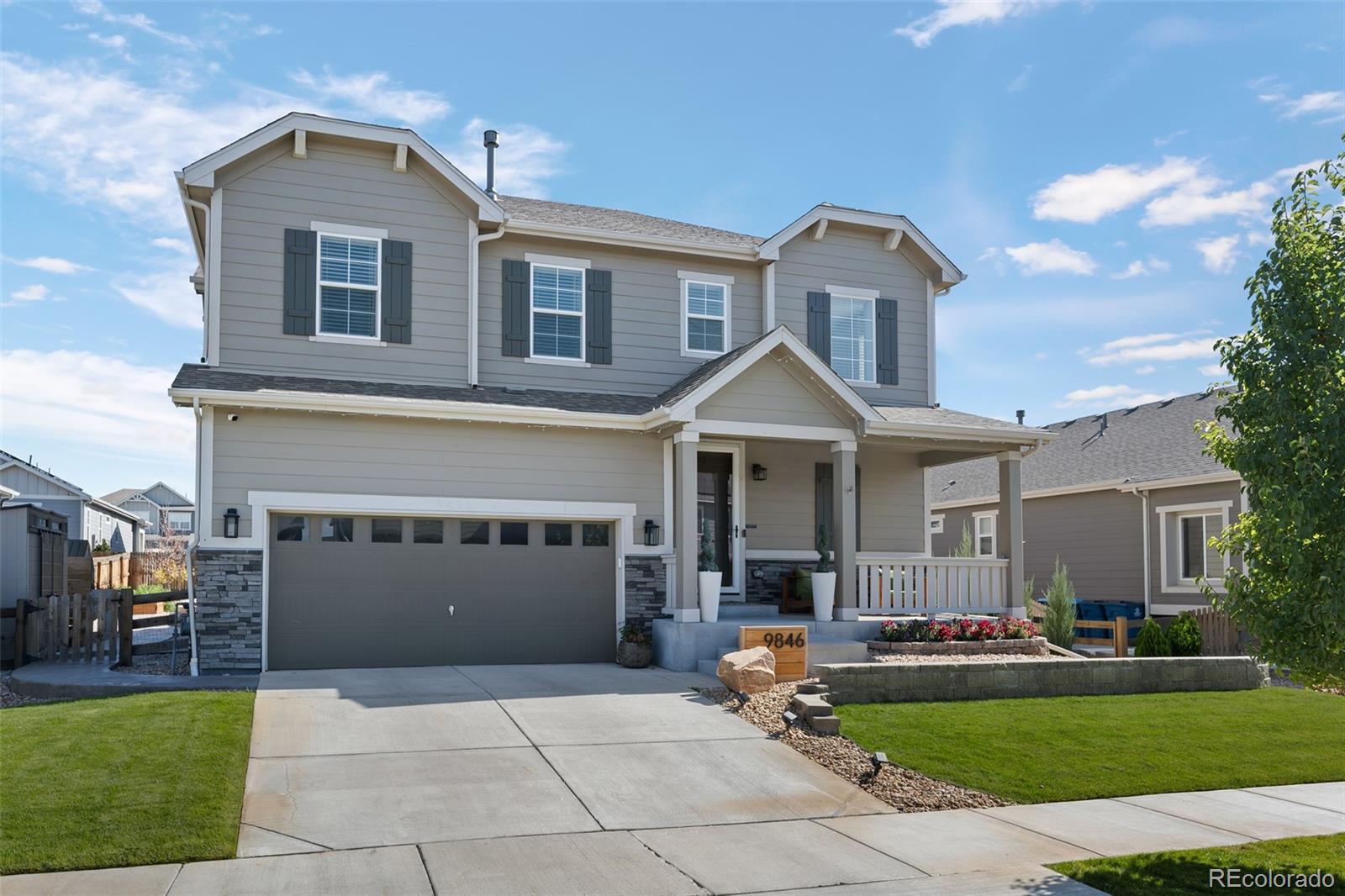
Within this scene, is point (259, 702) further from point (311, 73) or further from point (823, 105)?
point (823, 105)

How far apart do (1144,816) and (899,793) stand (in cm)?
186

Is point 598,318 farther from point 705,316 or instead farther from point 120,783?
point 120,783

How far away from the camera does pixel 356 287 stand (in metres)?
15.1

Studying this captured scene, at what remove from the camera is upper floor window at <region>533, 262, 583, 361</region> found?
16.3 meters

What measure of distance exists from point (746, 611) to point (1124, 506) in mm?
10341

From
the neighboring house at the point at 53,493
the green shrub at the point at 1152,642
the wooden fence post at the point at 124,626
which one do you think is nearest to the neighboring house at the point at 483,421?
the wooden fence post at the point at 124,626

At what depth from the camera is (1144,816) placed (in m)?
8.48

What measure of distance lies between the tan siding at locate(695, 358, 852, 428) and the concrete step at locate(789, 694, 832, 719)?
4814 mm

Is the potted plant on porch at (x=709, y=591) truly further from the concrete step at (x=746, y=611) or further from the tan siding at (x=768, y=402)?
the tan siding at (x=768, y=402)

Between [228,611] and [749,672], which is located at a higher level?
[228,611]

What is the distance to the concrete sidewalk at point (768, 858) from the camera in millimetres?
6309

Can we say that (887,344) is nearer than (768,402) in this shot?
No

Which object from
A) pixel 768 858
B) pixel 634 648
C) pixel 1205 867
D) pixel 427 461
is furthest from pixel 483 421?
pixel 1205 867

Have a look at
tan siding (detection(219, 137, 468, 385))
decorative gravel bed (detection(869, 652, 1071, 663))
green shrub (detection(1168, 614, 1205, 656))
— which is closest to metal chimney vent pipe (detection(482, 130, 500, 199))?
tan siding (detection(219, 137, 468, 385))
